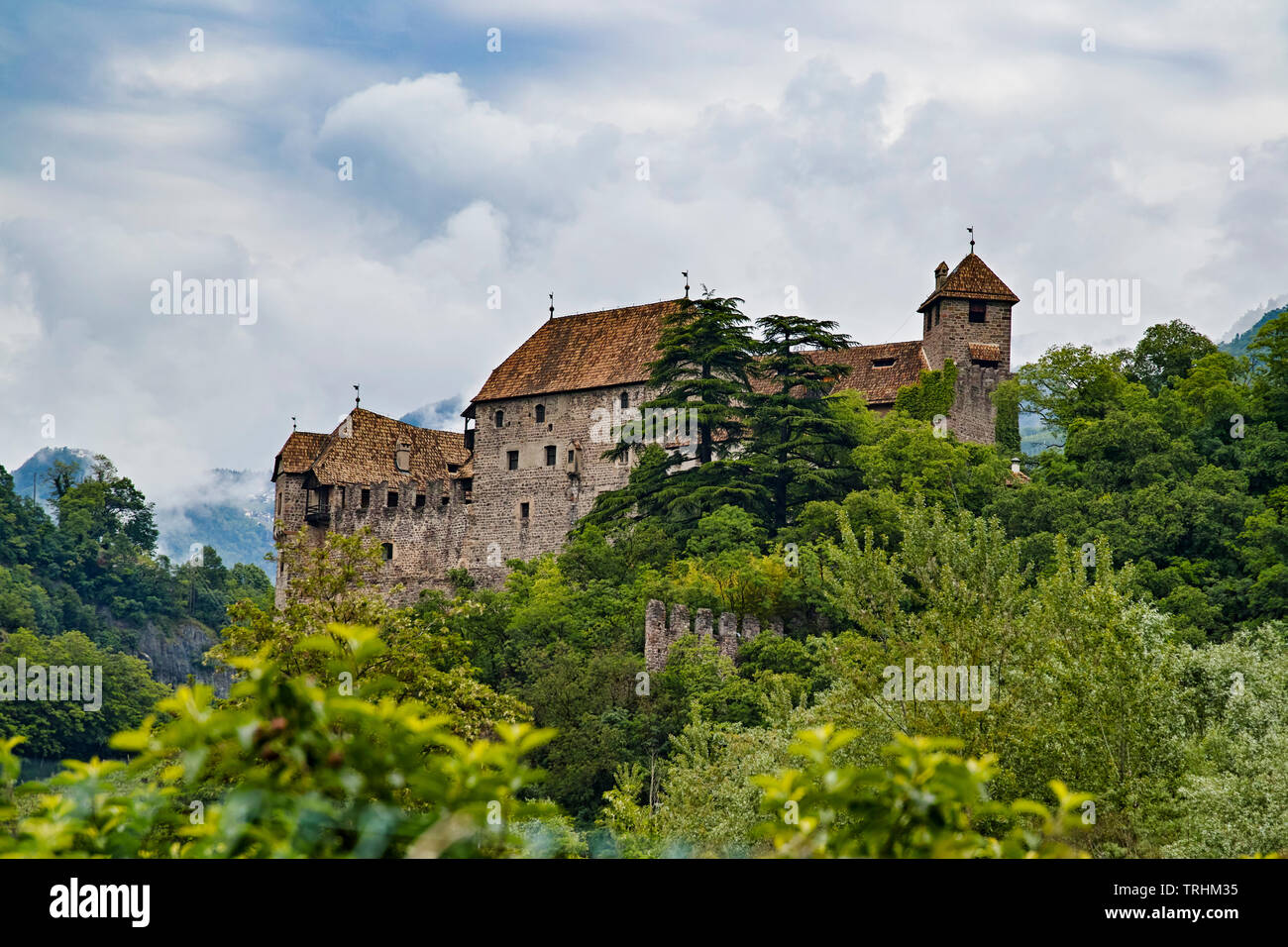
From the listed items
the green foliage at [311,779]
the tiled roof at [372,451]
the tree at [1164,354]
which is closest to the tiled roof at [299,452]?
the tiled roof at [372,451]

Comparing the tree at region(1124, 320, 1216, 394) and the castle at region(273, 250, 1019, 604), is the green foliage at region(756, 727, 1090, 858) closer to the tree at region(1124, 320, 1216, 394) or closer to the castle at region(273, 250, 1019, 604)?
the castle at region(273, 250, 1019, 604)

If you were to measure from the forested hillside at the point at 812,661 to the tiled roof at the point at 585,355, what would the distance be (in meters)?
5.60

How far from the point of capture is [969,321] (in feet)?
203

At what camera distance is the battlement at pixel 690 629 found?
1689 inches

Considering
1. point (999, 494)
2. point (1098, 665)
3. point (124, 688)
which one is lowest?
point (124, 688)

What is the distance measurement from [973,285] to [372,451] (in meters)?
27.2

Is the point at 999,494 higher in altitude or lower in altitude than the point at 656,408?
lower

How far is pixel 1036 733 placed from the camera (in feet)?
73.9

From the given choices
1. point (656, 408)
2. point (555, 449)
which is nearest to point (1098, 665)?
point (656, 408)

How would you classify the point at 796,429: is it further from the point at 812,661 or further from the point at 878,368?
the point at 812,661

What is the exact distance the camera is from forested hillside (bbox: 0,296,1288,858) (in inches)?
181

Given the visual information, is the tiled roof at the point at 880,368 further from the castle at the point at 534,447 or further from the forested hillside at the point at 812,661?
the forested hillside at the point at 812,661

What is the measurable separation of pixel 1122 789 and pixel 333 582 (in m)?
14.1
